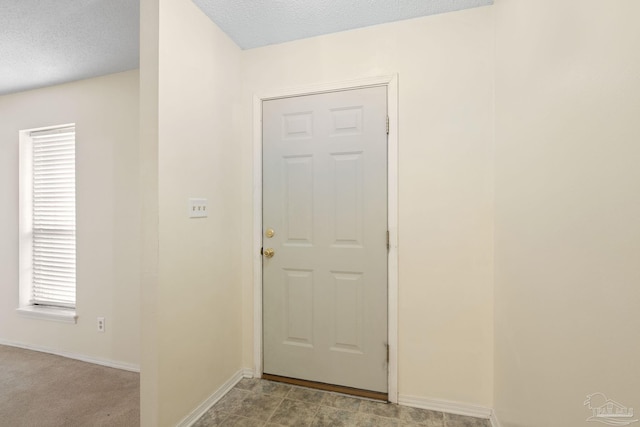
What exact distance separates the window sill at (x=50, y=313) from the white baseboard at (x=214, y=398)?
168cm

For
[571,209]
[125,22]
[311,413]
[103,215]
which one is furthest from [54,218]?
[571,209]

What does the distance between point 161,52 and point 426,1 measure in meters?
1.56

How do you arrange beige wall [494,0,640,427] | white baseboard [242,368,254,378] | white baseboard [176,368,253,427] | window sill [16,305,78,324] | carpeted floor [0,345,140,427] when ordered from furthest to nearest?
1. window sill [16,305,78,324]
2. white baseboard [242,368,254,378]
3. carpeted floor [0,345,140,427]
4. white baseboard [176,368,253,427]
5. beige wall [494,0,640,427]

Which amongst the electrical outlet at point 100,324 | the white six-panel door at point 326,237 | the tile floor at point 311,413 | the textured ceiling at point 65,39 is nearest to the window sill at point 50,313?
the electrical outlet at point 100,324

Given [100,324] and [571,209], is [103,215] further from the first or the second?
[571,209]

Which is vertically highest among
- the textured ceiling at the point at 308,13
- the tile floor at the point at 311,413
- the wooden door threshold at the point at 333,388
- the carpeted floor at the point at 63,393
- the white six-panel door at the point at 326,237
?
the textured ceiling at the point at 308,13

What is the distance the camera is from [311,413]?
5.64 ft

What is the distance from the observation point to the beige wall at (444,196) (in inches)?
66.9

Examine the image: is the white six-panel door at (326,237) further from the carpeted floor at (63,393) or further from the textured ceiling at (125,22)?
the carpeted floor at (63,393)

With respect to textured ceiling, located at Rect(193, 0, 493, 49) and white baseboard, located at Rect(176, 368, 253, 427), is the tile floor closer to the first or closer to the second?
white baseboard, located at Rect(176, 368, 253, 427)

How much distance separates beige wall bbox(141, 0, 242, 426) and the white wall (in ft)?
3.08

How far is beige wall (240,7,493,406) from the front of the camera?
5.57ft

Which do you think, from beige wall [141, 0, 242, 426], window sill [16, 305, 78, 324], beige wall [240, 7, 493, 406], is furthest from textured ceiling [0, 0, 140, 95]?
window sill [16, 305, 78, 324]

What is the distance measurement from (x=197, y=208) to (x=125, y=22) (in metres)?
1.35
